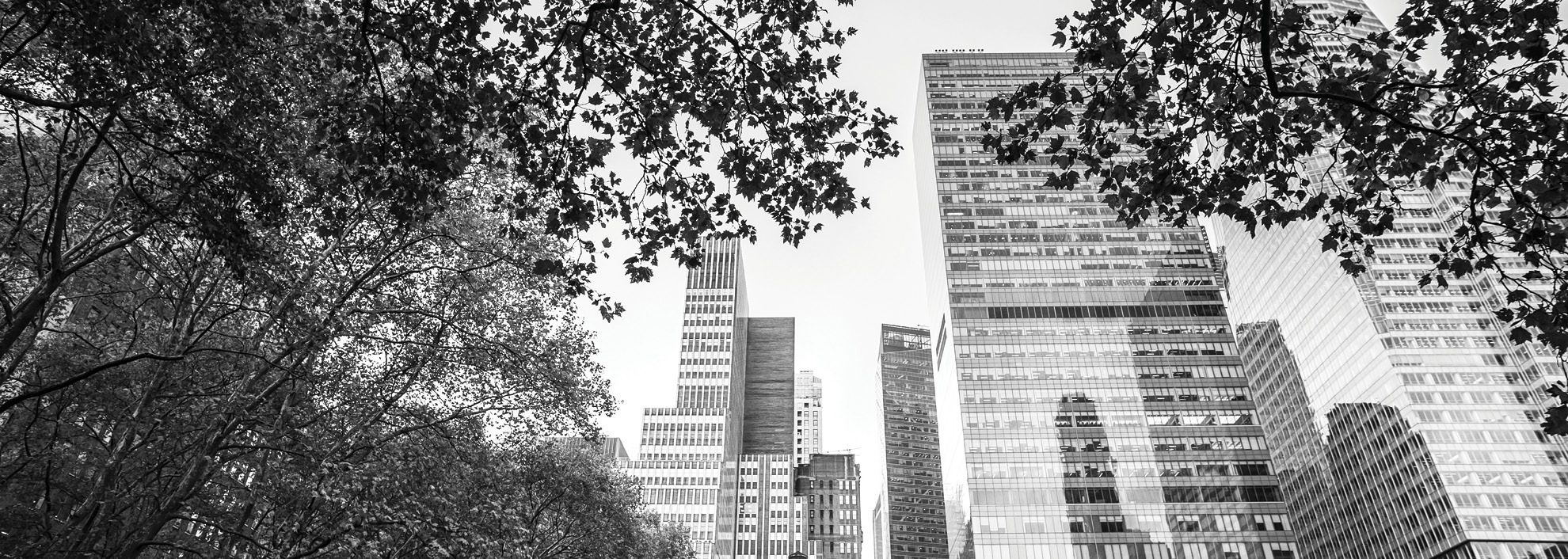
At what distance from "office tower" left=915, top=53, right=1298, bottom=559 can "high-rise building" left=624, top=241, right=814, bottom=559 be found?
48494 mm

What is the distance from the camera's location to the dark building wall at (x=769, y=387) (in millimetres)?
173125

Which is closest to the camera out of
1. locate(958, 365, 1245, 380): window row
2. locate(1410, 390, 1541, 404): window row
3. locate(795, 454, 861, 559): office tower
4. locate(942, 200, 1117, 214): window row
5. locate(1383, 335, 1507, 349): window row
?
locate(1410, 390, 1541, 404): window row

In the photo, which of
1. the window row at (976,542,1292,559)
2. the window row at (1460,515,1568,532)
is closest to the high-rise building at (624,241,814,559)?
the window row at (976,542,1292,559)

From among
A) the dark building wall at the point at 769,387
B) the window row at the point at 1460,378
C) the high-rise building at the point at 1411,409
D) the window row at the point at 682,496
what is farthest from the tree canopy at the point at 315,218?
the dark building wall at the point at 769,387

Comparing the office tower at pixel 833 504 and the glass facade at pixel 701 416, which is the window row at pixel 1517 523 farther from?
the office tower at pixel 833 504

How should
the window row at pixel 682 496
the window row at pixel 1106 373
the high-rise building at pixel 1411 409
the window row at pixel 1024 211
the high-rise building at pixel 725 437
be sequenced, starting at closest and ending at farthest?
the high-rise building at pixel 1411 409, the window row at pixel 1106 373, the window row at pixel 1024 211, the window row at pixel 682 496, the high-rise building at pixel 725 437

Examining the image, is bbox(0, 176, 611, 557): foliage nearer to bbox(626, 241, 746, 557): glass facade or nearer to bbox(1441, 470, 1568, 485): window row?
bbox(626, 241, 746, 557): glass facade

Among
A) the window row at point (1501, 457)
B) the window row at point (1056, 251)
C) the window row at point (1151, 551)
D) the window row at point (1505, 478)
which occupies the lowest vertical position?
the window row at point (1151, 551)

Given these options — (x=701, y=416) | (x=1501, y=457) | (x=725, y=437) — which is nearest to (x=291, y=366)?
(x=1501, y=457)

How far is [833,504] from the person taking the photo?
6048 inches

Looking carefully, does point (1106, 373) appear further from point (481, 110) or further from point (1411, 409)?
point (481, 110)

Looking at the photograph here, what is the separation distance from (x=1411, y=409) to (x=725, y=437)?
9142 cm

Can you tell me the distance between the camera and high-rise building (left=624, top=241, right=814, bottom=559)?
125562 millimetres

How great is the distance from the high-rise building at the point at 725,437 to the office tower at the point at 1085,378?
48494 mm
